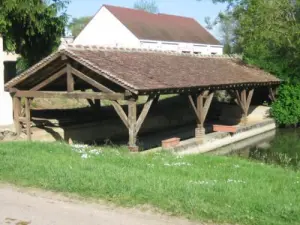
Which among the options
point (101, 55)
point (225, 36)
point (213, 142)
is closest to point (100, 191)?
point (101, 55)

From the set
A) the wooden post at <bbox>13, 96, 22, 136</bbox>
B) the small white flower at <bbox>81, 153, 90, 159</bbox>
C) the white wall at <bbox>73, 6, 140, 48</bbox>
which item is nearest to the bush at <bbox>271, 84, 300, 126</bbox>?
the wooden post at <bbox>13, 96, 22, 136</bbox>

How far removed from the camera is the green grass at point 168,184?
559 centimetres

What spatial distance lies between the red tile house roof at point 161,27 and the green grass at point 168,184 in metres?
34.8

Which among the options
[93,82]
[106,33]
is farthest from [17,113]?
[106,33]

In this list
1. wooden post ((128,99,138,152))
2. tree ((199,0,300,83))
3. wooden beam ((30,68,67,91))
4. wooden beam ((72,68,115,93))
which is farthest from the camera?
tree ((199,0,300,83))

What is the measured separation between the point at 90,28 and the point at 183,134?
27430 millimetres

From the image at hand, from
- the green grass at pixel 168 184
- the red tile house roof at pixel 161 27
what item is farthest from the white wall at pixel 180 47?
the green grass at pixel 168 184

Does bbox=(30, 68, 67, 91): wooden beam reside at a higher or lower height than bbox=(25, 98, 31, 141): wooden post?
higher

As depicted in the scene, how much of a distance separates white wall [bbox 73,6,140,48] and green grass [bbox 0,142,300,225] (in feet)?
112

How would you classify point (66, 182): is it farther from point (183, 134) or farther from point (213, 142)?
point (183, 134)

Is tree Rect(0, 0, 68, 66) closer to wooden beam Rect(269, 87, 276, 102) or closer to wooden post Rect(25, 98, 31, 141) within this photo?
wooden post Rect(25, 98, 31, 141)

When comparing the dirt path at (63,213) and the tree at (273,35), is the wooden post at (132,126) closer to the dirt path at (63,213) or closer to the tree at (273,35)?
the dirt path at (63,213)

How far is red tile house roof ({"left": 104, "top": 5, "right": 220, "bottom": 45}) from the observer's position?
44375 mm

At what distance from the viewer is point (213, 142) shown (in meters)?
Result: 18.7
